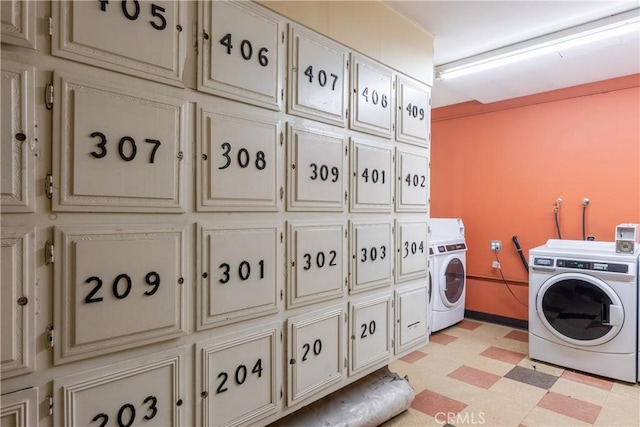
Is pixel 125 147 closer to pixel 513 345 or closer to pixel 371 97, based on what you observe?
pixel 371 97

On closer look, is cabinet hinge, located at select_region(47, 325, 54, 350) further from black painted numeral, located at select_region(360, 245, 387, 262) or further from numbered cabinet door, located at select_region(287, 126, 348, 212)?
black painted numeral, located at select_region(360, 245, 387, 262)

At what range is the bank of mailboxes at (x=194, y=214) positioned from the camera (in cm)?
104

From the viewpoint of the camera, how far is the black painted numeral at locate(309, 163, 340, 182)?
1777mm

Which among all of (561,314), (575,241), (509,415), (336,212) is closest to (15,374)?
(336,212)

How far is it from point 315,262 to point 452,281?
2.49 m

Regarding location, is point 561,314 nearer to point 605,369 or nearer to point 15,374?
point 605,369

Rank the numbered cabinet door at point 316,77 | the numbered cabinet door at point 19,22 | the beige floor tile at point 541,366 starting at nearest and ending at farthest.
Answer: the numbered cabinet door at point 19,22 < the numbered cabinet door at point 316,77 < the beige floor tile at point 541,366

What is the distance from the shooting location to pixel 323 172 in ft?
5.99

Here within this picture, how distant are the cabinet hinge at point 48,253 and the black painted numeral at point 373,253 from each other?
1.43 m

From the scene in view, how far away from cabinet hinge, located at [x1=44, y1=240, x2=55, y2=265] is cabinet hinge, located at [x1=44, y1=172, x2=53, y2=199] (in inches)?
5.4

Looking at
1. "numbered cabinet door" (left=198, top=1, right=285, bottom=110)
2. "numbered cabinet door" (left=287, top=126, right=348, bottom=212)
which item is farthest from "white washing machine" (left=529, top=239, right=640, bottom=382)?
"numbered cabinet door" (left=198, top=1, right=285, bottom=110)

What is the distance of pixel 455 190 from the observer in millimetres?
4289

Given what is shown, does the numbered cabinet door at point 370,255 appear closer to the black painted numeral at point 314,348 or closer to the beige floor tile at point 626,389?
the black painted numeral at point 314,348

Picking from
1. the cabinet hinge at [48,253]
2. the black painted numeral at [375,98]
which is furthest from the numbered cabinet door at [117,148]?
the black painted numeral at [375,98]
